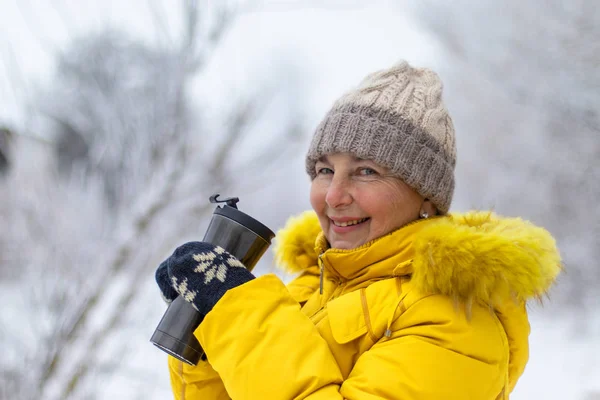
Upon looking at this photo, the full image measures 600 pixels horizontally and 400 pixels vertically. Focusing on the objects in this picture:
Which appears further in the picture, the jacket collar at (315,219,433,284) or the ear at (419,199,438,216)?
the ear at (419,199,438,216)

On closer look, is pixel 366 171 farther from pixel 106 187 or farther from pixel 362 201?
pixel 106 187

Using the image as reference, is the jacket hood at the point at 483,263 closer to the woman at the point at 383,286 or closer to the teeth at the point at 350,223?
the woman at the point at 383,286

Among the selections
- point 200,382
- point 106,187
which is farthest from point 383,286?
point 106,187

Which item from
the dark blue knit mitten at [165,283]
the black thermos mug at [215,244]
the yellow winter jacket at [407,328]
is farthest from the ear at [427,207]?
the dark blue knit mitten at [165,283]

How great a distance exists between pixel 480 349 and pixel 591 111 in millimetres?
2602

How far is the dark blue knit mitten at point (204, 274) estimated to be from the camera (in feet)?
2.83

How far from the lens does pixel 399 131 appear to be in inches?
38.3

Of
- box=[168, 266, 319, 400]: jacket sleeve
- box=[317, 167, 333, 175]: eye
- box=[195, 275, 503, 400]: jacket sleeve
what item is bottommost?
box=[168, 266, 319, 400]: jacket sleeve

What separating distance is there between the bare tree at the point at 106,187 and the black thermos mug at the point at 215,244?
219 cm

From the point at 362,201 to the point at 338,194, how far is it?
0.05m

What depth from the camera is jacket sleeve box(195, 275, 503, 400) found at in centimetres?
76

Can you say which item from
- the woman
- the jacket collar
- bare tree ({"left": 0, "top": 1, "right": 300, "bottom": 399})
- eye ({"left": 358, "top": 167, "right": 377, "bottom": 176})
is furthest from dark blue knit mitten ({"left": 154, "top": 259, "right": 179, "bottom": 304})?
bare tree ({"left": 0, "top": 1, "right": 300, "bottom": 399})

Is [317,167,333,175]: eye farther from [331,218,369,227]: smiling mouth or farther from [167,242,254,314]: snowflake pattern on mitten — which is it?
[167,242,254,314]: snowflake pattern on mitten

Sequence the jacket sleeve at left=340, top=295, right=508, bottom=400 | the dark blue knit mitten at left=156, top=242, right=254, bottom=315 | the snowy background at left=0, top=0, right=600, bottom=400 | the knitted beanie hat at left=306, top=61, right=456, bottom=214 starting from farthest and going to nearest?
the snowy background at left=0, top=0, right=600, bottom=400 < the knitted beanie hat at left=306, top=61, right=456, bottom=214 < the dark blue knit mitten at left=156, top=242, right=254, bottom=315 < the jacket sleeve at left=340, top=295, right=508, bottom=400
